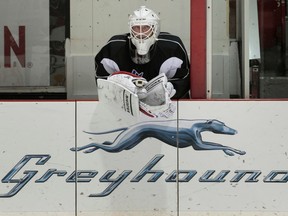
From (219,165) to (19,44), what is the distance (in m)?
2.19

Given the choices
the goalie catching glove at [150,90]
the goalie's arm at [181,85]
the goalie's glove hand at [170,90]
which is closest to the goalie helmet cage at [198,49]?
the goalie's arm at [181,85]

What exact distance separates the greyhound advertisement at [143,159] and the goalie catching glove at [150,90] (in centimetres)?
14

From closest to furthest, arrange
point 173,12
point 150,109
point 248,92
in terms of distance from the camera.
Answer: point 150,109 → point 248,92 → point 173,12

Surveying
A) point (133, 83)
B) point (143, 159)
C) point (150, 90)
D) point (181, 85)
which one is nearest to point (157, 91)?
point (150, 90)

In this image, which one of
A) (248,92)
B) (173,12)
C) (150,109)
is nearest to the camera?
(150,109)

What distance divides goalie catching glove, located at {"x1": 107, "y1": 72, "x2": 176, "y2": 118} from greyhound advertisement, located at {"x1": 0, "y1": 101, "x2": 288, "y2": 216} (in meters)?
0.14

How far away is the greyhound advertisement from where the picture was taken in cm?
367

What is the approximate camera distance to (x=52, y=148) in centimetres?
370

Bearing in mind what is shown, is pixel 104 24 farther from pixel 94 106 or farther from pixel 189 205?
pixel 189 205

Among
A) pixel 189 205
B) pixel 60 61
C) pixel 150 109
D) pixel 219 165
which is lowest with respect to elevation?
pixel 189 205

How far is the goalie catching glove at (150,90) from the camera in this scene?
3480 mm

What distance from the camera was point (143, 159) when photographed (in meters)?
3.68

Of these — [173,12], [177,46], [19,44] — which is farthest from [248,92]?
[19,44]

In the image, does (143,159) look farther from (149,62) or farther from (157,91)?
(149,62)
